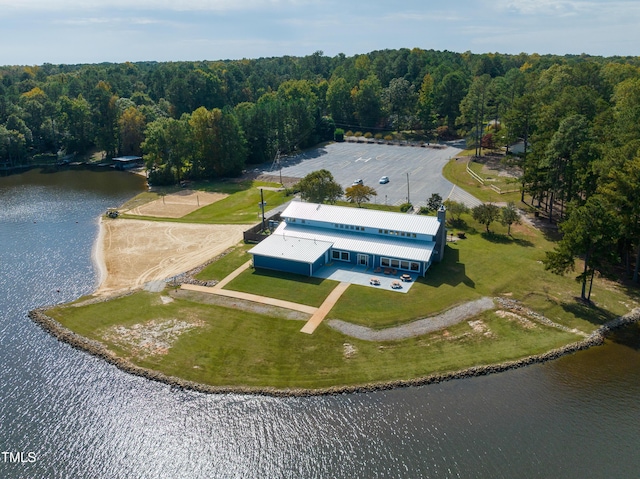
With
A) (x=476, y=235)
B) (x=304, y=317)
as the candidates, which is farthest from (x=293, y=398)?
(x=476, y=235)

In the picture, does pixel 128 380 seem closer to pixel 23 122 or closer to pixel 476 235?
pixel 476 235

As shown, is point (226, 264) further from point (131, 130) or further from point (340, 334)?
point (131, 130)

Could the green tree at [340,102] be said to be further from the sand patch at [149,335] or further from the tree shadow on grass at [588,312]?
the sand patch at [149,335]

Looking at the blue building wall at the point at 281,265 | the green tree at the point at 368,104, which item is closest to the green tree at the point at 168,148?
the blue building wall at the point at 281,265

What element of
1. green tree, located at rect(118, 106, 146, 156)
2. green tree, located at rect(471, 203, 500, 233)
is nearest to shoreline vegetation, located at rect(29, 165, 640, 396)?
green tree, located at rect(471, 203, 500, 233)

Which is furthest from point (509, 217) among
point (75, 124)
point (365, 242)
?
point (75, 124)

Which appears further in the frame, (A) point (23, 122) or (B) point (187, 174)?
(A) point (23, 122)

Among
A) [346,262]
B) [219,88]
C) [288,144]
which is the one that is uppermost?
[219,88]
